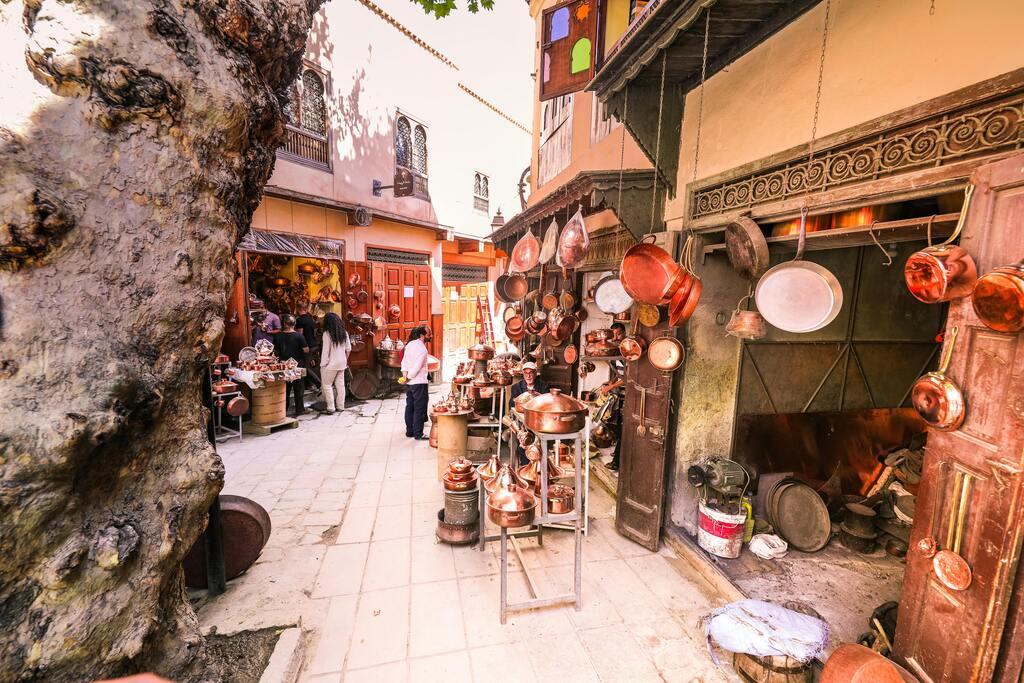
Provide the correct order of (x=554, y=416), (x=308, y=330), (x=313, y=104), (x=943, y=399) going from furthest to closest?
(x=308, y=330) < (x=313, y=104) < (x=554, y=416) < (x=943, y=399)

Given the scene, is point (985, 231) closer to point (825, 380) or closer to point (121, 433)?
point (825, 380)

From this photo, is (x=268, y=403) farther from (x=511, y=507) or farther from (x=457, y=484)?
(x=511, y=507)

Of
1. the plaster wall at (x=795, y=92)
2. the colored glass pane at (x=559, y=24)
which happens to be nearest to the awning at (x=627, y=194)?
the plaster wall at (x=795, y=92)

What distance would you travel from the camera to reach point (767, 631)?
2.74 m

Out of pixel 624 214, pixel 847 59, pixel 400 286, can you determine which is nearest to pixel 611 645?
pixel 624 214

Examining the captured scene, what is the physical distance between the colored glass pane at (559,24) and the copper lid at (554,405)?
13.5ft

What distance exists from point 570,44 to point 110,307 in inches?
192

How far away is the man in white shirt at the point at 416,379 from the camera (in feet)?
23.4

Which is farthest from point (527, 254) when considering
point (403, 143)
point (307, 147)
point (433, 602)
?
point (403, 143)

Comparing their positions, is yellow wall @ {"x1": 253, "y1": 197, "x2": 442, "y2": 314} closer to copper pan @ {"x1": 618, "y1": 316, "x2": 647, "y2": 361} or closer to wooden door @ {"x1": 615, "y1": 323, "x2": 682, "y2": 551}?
copper pan @ {"x1": 618, "y1": 316, "x2": 647, "y2": 361}

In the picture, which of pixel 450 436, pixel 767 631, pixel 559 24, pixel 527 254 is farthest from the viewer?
pixel 527 254

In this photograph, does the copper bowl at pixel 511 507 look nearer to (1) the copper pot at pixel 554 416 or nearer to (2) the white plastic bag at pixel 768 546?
(1) the copper pot at pixel 554 416

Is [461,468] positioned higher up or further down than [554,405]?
further down

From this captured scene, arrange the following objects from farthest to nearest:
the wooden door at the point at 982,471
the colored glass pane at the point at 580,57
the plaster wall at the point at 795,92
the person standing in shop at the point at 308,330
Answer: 1. the person standing in shop at the point at 308,330
2. the colored glass pane at the point at 580,57
3. the plaster wall at the point at 795,92
4. the wooden door at the point at 982,471
